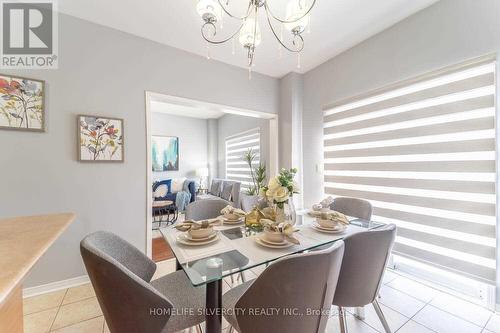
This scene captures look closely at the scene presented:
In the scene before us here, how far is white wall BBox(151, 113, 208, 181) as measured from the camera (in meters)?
5.77

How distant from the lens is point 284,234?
122 cm

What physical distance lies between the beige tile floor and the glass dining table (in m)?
0.82

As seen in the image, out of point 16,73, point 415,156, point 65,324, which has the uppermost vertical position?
point 16,73

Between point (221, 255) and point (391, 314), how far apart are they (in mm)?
1595

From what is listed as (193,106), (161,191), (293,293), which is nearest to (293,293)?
(293,293)

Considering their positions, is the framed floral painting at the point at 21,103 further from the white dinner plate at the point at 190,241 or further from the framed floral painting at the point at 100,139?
the white dinner plate at the point at 190,241

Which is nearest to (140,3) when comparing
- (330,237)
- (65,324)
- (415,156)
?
(330,237)

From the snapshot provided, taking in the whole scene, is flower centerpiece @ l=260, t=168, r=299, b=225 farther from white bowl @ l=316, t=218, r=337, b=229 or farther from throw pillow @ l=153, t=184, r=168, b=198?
throw pillow @ l=153, t=184, r=168, b=198

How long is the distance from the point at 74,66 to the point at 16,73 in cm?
44

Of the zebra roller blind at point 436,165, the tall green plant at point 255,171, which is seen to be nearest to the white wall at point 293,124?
the tall green plant at point 255,171

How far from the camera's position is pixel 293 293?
827mm

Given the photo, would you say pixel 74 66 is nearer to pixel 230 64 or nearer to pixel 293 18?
pixel 230 64

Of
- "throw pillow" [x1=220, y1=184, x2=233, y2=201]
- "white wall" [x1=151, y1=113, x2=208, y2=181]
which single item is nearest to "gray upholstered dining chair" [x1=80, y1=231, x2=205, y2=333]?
"throw pillow" [x1=220, y1=184, x2=233, y2=201]

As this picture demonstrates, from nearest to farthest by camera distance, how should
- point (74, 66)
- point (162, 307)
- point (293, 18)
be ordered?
point (162, 307), point (293, 18), point (74, 66)
